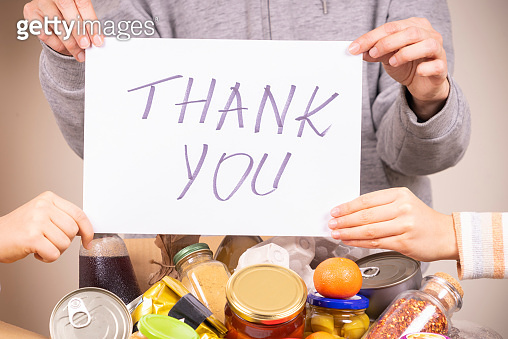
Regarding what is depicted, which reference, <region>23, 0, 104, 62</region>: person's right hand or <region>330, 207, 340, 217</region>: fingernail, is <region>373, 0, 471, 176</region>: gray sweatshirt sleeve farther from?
<region>23, 0, 104, 62</region>: person's right hand

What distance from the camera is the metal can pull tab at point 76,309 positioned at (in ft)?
1.76

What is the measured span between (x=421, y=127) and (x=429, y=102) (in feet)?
0.17

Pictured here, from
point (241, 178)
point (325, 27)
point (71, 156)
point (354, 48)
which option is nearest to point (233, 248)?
point (241, 178)

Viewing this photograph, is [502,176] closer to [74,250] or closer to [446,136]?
[446,136]

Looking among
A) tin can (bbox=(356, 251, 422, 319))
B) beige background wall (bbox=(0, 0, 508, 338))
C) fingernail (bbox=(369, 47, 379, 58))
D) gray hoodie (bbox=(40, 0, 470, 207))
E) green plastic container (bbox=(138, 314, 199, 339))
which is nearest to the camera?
green plastic container (bbox=(138, 314, 199, 339))

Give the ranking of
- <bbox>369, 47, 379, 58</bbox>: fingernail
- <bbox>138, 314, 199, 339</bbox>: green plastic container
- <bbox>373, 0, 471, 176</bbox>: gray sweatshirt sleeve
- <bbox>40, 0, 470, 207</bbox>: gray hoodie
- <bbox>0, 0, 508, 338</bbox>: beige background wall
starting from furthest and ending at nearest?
<bbox>0, 0, 508, 338</bbox>: beige background wall
<bbox>40, 0, 470, 207</bbox>: gray hoodie
<bbox>373, 0, 471, 176</bbox>: gray sweatshirt sleeve
<bbox>369, 47, 379, 58</bbox>: fingernail
<bbox>138, 314, 199, 339</bbox>: green plastic container

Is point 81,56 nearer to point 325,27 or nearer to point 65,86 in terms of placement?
point 65,86

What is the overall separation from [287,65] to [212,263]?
0.30 meters

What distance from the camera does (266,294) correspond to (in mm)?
537

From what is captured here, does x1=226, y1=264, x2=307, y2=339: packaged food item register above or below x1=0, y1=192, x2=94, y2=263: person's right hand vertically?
below

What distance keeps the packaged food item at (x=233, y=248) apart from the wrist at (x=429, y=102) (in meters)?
0.37

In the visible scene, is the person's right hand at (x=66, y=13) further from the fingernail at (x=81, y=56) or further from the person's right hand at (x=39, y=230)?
the person's right hand at (x=39, y=230)

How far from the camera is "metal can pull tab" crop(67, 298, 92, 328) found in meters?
0.54

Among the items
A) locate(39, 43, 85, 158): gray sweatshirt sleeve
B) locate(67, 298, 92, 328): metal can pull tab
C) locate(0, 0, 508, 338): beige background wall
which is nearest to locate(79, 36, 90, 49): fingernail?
locate(39, 43, 85, 158): gray sweatshirt sleeve
